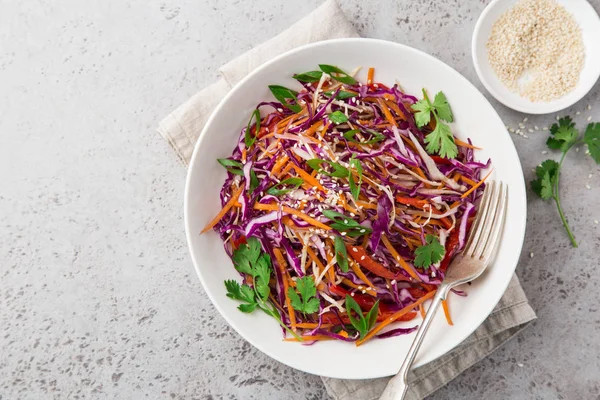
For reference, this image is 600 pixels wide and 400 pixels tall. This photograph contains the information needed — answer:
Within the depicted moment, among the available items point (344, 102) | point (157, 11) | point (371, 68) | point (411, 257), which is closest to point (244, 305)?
point (411, 257)

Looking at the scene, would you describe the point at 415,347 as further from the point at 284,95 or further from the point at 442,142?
the point at 284,95

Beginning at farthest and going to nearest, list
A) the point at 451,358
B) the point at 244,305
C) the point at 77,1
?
the point at 77,1
the point at 451,358
the point at 244,305

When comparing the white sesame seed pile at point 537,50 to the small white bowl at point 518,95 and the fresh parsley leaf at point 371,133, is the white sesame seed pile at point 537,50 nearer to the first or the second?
the small white bowl at point 518,95

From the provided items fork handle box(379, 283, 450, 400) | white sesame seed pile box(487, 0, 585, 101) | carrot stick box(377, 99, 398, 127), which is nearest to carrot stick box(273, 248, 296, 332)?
fork handle box(379, 283, 450, 400)

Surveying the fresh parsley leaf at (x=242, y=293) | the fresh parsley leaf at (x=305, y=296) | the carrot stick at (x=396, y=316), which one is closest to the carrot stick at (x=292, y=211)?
the fresh parsley leaf at (x=305, y=296)

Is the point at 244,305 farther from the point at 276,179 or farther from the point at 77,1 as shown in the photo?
the point at 77,1

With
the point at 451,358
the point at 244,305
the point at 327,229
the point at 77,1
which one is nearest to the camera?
the point at 327,229

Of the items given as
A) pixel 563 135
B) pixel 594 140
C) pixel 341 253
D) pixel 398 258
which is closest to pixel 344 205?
pixel 341 253
